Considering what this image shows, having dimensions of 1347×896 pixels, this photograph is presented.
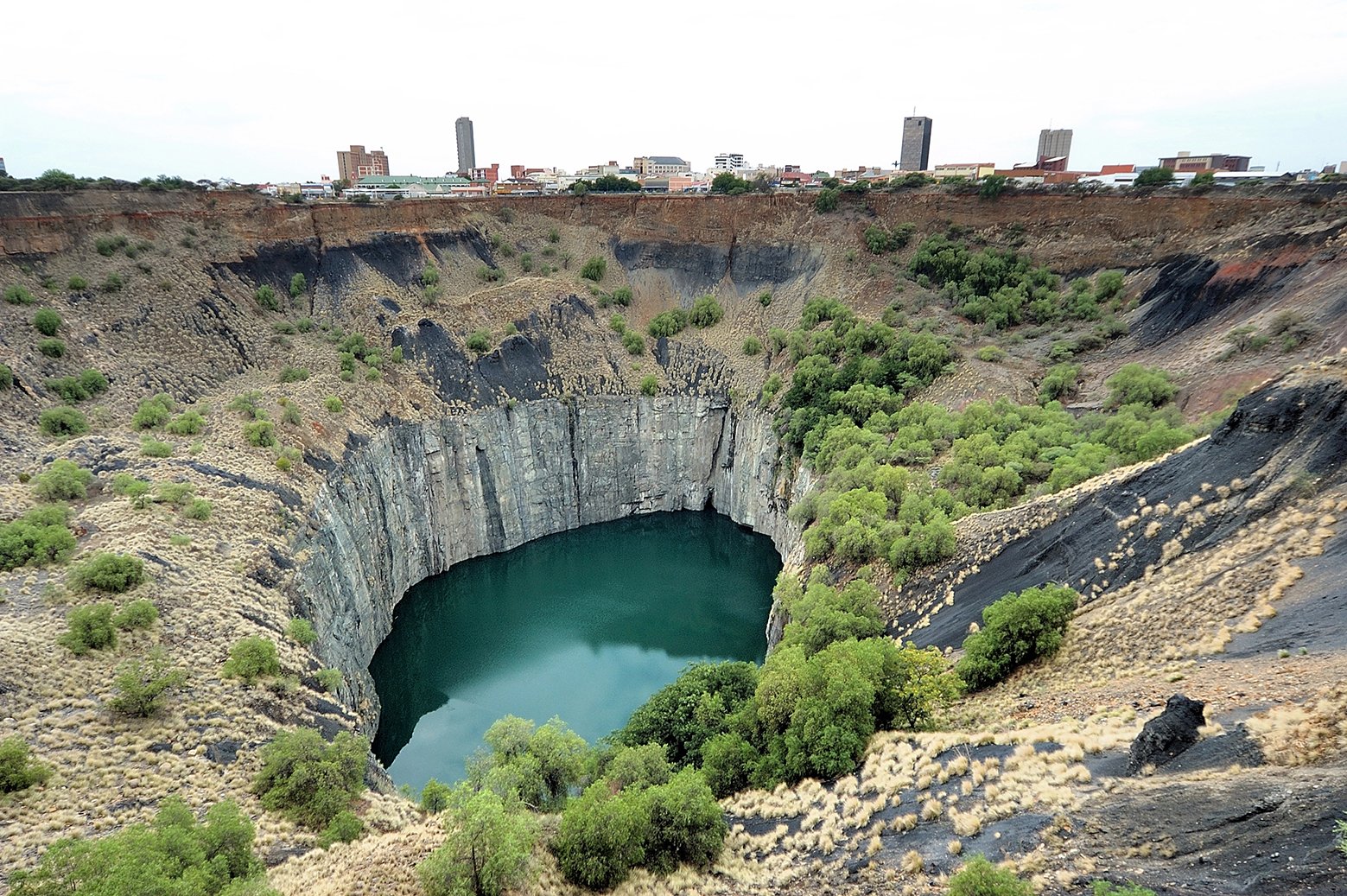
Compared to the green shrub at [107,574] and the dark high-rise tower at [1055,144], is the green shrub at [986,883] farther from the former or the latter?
the dark high-rise tower at [1055,144]

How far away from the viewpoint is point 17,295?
3369 centimetres

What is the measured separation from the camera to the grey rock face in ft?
102

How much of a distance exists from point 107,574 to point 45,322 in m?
21.1

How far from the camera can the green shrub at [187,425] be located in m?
30.6

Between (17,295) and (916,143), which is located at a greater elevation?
(916,143)

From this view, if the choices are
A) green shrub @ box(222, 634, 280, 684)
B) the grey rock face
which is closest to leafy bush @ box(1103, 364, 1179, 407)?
the grey rock face

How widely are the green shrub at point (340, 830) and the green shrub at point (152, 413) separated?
23.4 meters

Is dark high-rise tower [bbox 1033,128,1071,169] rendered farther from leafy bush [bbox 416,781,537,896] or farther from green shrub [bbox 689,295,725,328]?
leafy bush [bbox 416,781,537,896]

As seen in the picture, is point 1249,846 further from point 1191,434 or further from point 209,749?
point 209,749

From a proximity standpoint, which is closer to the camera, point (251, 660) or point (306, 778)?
point (306, 778)

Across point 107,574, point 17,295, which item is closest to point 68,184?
point 17,295

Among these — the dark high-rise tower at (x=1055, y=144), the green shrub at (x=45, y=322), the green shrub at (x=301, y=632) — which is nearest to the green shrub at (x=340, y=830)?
the green shrub at (x=301, y=632)

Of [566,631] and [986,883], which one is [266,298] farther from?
[986,883]

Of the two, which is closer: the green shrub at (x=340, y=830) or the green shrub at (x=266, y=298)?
the green shrub at (x=340, y=830)
